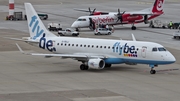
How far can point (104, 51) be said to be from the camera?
57750mm

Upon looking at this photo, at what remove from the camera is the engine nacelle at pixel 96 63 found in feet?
183

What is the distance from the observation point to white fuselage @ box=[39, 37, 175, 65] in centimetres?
5506

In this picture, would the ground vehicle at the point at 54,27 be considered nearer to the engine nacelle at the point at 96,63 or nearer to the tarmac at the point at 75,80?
the tarmac at the point at 75,80

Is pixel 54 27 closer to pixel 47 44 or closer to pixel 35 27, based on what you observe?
pixel 35 27

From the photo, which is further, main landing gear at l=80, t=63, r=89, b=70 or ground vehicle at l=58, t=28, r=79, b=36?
ground vehicle at l=58, t=28, r=79, b=36

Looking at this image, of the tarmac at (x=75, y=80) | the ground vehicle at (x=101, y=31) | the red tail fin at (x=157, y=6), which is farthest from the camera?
the red tail fin at (x=157, y=6)

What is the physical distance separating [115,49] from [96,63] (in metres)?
2.68

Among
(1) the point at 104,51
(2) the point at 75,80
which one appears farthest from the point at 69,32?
(2) the point at 75,80

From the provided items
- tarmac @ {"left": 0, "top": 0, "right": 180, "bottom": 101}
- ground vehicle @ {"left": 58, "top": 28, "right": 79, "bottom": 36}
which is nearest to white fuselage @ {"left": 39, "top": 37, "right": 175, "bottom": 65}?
tarmac @ {"left": 0, "top": 0, "right": 180, "bottom": 101}

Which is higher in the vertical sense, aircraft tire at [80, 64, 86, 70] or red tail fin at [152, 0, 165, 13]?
red tail fin at [152, 0, 165, 13]

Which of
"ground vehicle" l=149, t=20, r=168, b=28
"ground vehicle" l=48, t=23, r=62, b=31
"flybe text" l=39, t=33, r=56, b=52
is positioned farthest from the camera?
"ground vehicle" l=149, t=20, r=168, b=28

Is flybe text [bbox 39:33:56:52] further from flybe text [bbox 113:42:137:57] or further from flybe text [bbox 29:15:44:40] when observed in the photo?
flybe text [bbox 113:42:137:57]

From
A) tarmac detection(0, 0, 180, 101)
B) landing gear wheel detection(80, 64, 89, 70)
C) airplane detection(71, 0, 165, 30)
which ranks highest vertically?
airplane detection(71, 0, 165, 30)

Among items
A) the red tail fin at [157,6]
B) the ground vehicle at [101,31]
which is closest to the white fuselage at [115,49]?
the ground vehicle at [101,31]
